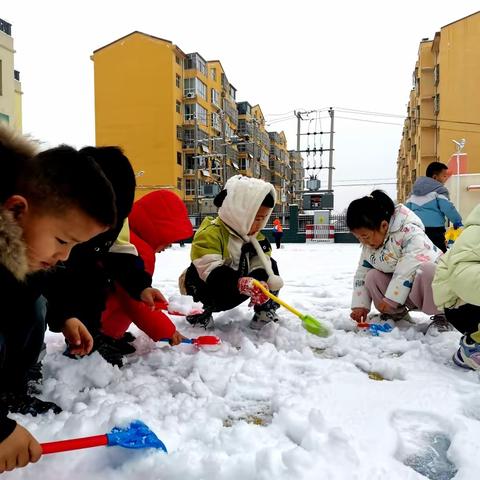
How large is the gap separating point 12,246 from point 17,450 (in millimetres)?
347

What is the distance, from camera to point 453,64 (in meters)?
17.6

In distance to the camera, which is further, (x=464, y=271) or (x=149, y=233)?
(x=149, y=233)

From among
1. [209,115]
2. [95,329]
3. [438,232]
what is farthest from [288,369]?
[209,115]

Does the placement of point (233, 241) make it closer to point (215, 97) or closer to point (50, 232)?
point (50, 232)

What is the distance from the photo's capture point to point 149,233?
1.86 m

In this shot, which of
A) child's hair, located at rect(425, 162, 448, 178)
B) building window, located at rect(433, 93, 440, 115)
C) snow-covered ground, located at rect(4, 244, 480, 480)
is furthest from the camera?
building window, located at rect(433, 93, 440, 115)

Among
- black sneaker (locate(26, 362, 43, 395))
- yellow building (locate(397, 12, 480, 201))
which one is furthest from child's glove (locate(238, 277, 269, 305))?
yellow building (locate(397, 12, 480, 201))

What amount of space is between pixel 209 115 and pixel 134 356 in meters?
24.9

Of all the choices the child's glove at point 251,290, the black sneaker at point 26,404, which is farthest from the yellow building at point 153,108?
the black sneaker at point 26,404

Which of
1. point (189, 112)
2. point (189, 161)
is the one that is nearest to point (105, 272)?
point (189, 161)

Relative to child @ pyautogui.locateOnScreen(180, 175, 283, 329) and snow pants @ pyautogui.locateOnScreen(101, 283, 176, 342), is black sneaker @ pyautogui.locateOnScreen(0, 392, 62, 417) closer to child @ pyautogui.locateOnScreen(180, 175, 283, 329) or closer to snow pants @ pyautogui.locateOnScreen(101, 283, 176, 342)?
snow pants @ pyautogui.locateOnScreen(101, 283, 176, 342)

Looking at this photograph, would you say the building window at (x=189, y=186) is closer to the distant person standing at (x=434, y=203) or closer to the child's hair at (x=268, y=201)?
the distant person standing at (x=434, y=203)

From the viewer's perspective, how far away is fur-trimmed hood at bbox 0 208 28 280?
0.72 meters

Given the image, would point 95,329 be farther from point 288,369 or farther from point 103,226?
point 103,226
